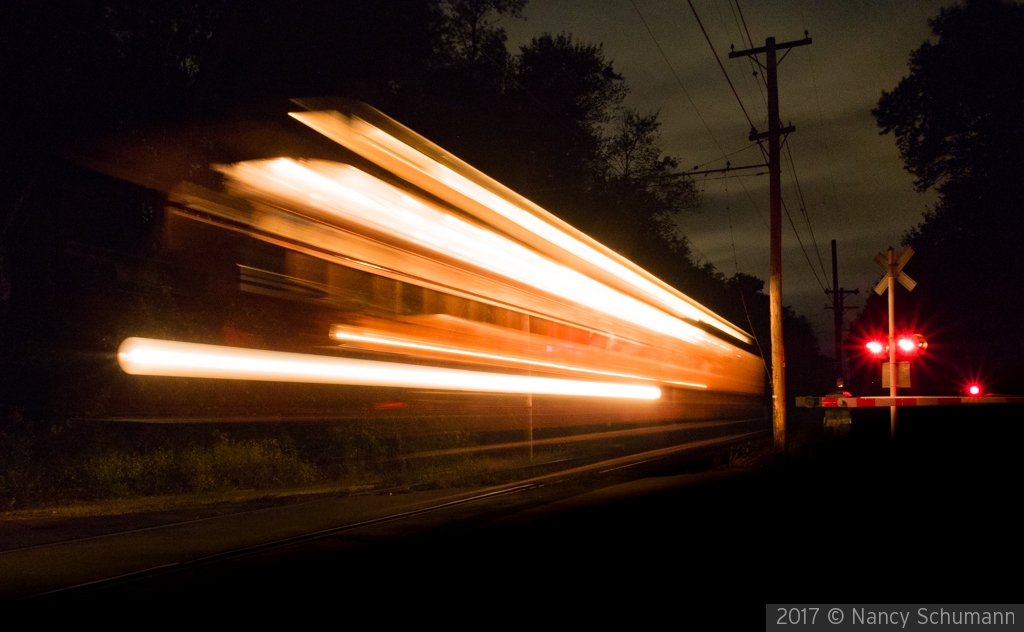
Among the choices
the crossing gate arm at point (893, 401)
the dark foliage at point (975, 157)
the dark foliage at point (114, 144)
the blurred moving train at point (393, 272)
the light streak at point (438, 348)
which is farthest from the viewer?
the dark foliage at point (975, 157)

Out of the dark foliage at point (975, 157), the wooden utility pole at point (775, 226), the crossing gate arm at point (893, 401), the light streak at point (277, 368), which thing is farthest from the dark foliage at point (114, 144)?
Answer: the dark foliage at point (975, 157)

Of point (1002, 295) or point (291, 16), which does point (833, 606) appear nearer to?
point (291, 16)

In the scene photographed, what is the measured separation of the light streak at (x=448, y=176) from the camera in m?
7.38

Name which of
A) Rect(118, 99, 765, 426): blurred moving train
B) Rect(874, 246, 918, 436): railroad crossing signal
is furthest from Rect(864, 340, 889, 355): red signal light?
Rect(118, 99, 765, 426): blurred moving train

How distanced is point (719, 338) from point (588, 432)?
6.68 metres

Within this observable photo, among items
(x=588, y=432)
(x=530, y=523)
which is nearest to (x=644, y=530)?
(x=530, y=523)

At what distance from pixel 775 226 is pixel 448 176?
12884 millimetres

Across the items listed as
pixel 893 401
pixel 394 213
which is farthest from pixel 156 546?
pixel 893 401

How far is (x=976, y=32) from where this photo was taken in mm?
38281

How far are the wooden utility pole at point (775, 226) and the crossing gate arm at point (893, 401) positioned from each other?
32.7 inches

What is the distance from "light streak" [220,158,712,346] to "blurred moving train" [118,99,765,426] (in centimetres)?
1

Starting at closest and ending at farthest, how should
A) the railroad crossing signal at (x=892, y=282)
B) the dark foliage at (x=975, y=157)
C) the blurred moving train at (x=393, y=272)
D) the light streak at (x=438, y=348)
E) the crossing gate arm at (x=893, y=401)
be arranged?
the blurred moving train at (x=393, y=272), the light streak at (x=438, y=348), the railroad crossing signal at (x=892, y=282), the crossing gate arm at (x=893, y=401), the dark foliage at (x=975, y=157)

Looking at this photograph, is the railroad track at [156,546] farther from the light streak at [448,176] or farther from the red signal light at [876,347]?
the red signal light at [876,347]

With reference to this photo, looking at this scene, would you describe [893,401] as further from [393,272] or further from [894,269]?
[393,272]
